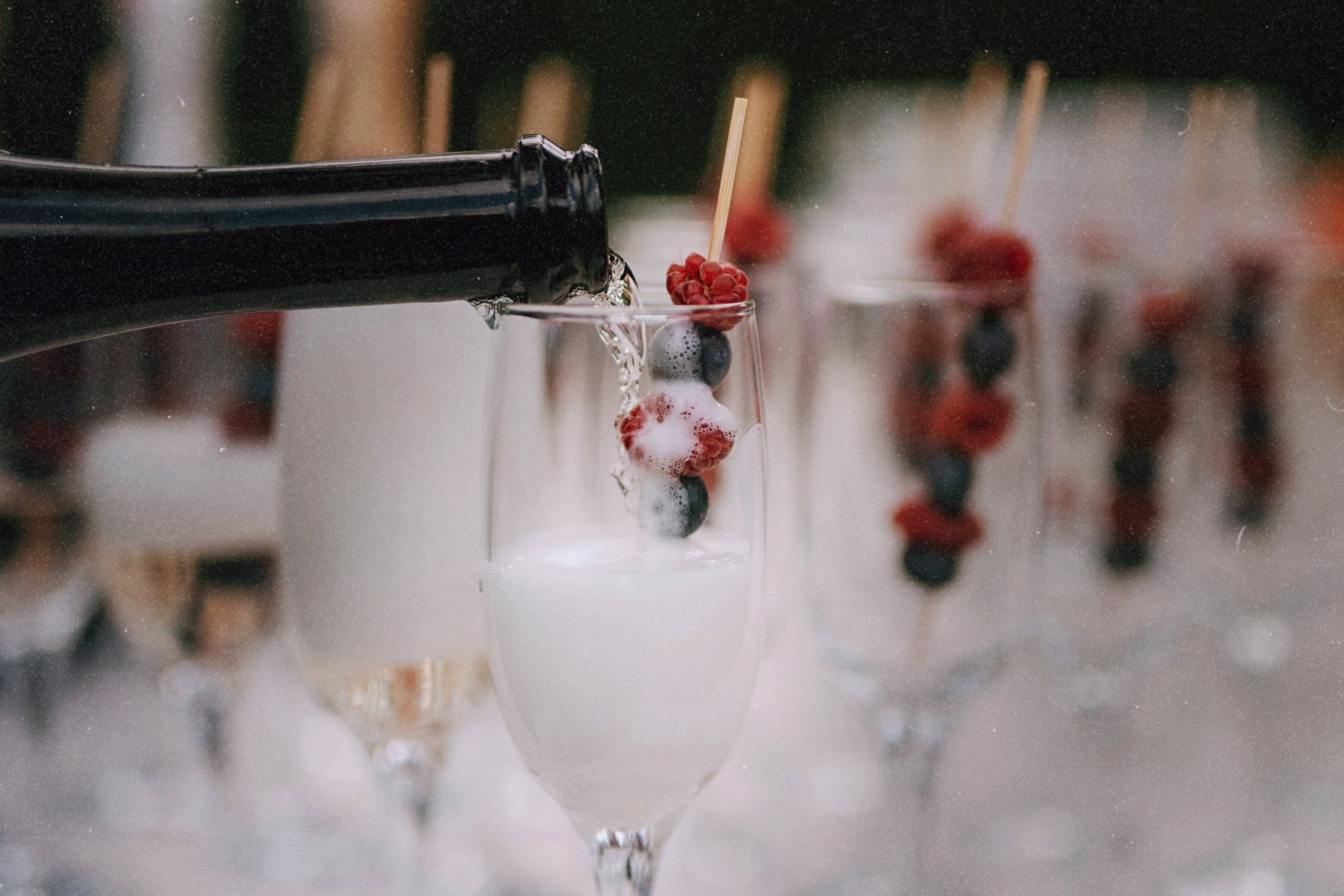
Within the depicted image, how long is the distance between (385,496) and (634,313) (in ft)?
0.42

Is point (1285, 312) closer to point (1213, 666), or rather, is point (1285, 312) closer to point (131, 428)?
point (1213, 666)

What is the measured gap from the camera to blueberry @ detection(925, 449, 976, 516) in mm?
387

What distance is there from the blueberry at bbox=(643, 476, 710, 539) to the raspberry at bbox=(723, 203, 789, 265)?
341 millimetres

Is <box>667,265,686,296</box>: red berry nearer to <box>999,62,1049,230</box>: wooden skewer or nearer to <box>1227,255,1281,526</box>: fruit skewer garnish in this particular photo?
<box>999,62,1049,230</box>: wooden skewer

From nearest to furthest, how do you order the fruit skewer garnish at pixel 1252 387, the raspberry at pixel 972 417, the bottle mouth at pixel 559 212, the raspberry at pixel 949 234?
the bottle mouth at pixel 559 212 → the raspberry at pixel 972 417 → the raspberry at pixel 949 234 → the fruit skewer garnish at pixel 1252 387

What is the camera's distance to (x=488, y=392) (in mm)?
309

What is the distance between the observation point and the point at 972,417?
0.38 metres

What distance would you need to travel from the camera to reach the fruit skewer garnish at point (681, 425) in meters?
0.28

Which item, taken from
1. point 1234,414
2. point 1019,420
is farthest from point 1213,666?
point 1019,420

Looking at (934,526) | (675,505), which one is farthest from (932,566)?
(675,505)

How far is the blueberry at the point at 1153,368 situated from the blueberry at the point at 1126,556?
0.27 feet

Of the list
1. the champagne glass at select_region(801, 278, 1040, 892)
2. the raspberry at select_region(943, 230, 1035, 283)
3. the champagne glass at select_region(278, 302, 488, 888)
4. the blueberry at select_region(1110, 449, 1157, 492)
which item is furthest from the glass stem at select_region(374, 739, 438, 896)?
the blueberry at select_region(1110, 449, 1157, 492)

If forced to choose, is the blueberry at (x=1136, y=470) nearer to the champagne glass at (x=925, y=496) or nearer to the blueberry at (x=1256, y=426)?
the blueberry at (x=1256, y=426)

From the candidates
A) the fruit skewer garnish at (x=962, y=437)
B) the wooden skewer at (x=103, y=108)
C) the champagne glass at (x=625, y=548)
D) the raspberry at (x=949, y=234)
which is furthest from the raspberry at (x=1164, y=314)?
the wooden skewer at (x=103, y=108)
